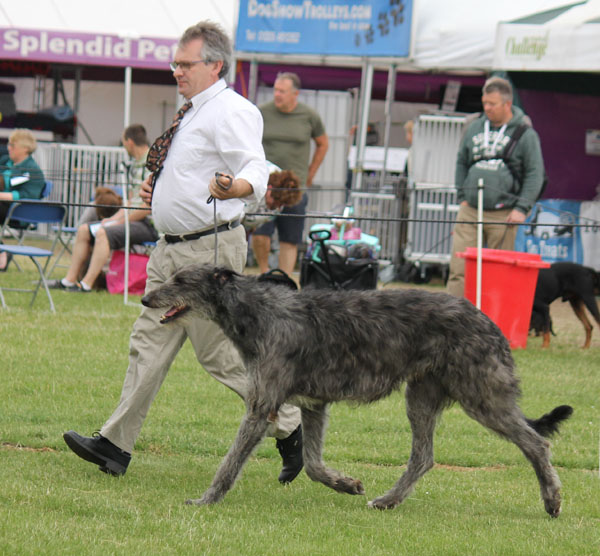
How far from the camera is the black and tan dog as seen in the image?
33.8 ft

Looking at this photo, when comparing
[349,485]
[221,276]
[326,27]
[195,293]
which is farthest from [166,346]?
[326,27]

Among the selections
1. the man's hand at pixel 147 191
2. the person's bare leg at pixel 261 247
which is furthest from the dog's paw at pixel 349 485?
the person's bare leg at pixel 261 247

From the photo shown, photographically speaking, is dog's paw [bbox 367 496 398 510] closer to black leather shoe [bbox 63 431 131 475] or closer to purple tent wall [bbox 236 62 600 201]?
black leather shoe [bbox 63 431 131 475]

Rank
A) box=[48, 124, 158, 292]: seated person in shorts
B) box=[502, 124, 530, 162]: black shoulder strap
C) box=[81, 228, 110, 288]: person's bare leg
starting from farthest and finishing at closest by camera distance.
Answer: box=[81, 228, 110, 288]: person's bare leg, box=[48, 124, 158, 292]: seated person in shorts, box=[502, 124, 530, 162]: black shoulder strap

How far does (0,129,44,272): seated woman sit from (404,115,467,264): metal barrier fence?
17.4ft

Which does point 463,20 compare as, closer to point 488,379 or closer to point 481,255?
point 481,255

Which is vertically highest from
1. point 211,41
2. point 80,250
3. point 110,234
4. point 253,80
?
point 253,80

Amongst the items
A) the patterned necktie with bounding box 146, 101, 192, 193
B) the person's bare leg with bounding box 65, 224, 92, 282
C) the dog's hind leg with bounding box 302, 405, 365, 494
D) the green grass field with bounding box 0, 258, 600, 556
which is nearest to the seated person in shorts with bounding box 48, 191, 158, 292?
the person's bare leg with bounding box 65, 224, 92, 282

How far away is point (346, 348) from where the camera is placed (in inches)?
188

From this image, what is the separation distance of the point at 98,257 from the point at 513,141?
5147 mm

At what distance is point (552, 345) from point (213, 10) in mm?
10392

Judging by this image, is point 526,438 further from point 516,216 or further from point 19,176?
point 19,176

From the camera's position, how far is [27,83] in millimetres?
19828

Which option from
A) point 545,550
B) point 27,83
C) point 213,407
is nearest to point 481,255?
point 213,407
